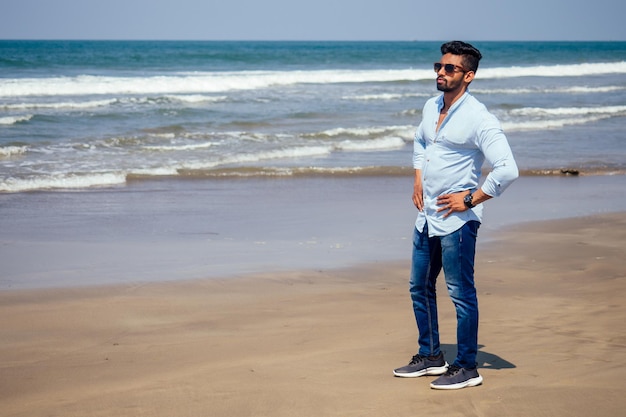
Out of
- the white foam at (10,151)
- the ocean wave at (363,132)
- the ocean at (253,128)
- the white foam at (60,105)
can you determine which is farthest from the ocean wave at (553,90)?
the white foam at (10,151)

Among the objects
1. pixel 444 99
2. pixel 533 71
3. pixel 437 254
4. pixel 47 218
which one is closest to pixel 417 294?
pixel 437 254

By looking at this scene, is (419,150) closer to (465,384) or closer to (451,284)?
(451,284)

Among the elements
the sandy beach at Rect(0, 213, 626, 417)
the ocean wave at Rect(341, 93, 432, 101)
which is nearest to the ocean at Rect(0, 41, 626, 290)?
the ocean wave at Rect(341, 93, 432, 101)

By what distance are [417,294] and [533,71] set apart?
161ft

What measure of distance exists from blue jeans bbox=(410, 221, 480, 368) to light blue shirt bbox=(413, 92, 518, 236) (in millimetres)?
72

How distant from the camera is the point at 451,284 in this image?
4.34 metres

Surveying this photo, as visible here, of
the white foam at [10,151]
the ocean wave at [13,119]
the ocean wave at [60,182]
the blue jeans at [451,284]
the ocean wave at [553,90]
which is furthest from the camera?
the ocean wave at [553,90]

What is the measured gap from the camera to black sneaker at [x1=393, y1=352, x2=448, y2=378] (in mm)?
4590

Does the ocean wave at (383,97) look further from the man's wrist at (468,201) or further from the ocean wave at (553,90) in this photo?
the man's wrist at (468,201)

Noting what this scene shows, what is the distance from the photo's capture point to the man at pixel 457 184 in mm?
4117

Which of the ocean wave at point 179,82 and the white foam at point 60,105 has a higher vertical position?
the ocean wave at point 179,82

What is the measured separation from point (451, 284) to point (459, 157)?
66 centimetres

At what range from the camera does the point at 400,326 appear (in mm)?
5625

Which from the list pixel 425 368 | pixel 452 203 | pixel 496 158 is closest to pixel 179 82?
pixel 425 368
